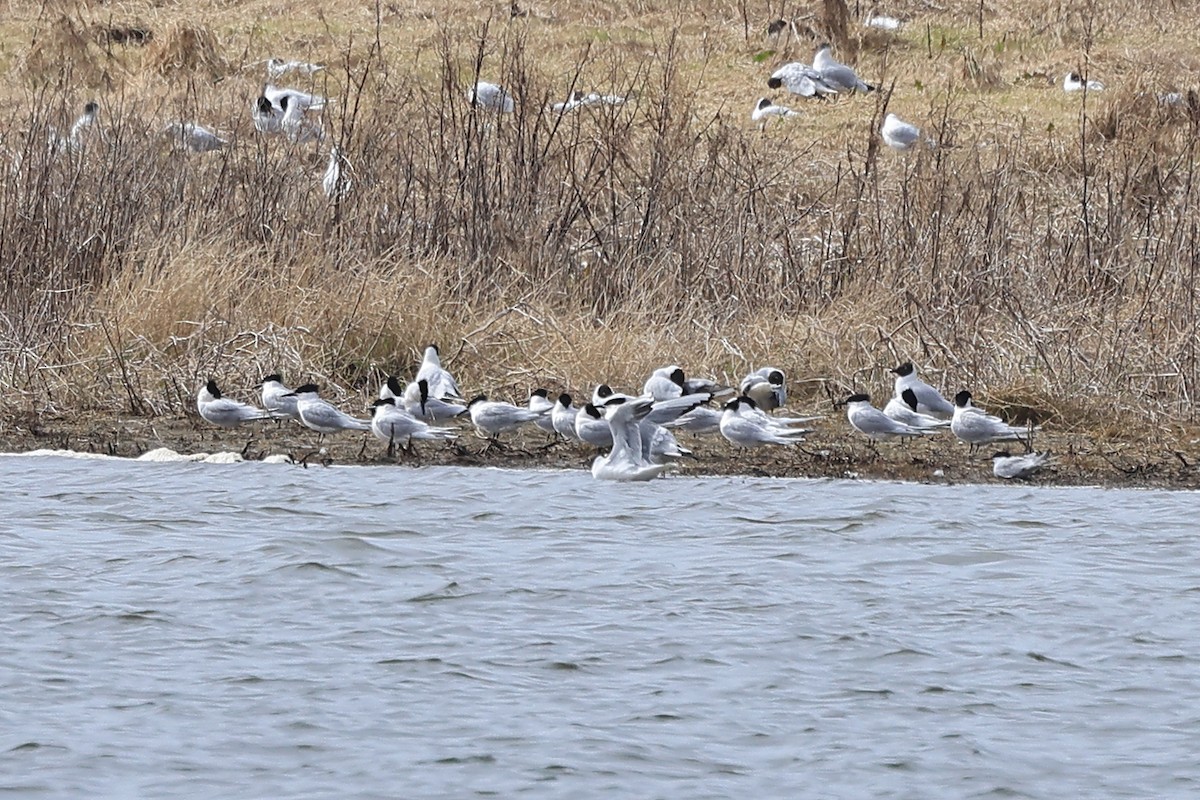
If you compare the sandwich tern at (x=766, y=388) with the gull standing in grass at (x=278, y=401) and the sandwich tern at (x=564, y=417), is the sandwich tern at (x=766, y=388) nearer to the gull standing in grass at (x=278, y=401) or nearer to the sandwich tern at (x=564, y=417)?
the sandwich tern at (x=564, y=417)

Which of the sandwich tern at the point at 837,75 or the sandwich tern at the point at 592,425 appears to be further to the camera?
the sandwich tern at the point at 837,75

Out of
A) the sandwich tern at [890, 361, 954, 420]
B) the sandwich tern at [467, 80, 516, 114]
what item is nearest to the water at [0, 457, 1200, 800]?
the sandwich tern at [890, 361, 954, 420]

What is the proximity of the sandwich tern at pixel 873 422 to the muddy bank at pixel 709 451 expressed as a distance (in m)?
0.15

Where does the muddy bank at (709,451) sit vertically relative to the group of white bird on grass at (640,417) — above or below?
below

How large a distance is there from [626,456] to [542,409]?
639 millimetres

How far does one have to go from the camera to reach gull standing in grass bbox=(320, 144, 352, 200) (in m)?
10.6

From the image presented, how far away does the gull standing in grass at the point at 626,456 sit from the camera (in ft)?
26.7

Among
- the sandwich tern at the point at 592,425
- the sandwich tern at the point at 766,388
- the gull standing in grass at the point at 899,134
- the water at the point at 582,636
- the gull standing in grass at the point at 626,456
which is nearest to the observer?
the water at the point at 582,636

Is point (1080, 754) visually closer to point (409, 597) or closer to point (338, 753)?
point (338, 753)

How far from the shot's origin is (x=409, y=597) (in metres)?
6.58

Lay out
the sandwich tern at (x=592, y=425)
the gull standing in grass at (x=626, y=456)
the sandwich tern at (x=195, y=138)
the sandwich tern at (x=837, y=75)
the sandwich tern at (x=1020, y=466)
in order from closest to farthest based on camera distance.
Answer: the gull standing in grass at (x=626, y=456) → the sandwich tern at (x=592, y=425) → the sandwich tern at (x=1020, y=466) → the sandwich tern at (x=195, y=138) → the sandwich tern at (x=837, y=75)

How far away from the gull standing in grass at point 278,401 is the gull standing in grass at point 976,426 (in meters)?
2.86

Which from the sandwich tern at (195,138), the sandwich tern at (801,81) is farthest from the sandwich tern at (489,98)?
Answer: the sandwich tern at (801,81)

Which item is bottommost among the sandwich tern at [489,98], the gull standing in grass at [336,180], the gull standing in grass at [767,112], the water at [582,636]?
the water at [582,636]
